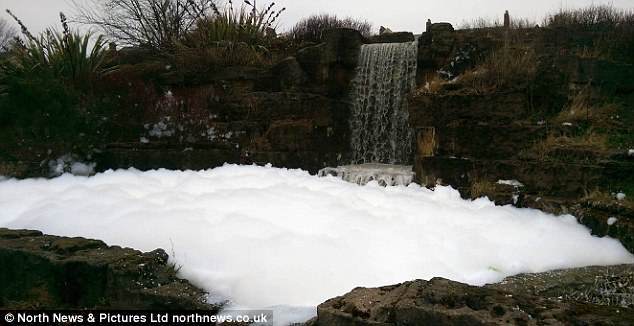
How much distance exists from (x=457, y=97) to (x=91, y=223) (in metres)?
3.85

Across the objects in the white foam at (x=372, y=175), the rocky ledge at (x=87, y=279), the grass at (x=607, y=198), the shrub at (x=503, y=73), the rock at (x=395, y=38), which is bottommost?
the rocky ledge at (x=87, y=279)

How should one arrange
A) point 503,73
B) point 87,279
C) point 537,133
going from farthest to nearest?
point 503,73, point 537,133, point 87,279

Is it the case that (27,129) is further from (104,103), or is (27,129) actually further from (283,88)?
(283,88)

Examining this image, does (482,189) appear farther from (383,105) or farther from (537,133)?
(383,105)

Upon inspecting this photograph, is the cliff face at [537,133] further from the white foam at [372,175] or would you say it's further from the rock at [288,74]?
the rock at [288,74]

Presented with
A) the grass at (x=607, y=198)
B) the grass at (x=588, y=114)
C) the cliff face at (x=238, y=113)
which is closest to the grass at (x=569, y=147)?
the grass at (x=588, y=114)

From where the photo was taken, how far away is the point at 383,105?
716cm

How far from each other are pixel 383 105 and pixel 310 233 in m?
4.16

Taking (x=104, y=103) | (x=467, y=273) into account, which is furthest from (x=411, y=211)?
(x=104, y=103)

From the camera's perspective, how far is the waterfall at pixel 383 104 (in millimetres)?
7043

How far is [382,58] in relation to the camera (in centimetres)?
743

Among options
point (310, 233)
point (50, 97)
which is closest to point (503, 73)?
point (310, 233)

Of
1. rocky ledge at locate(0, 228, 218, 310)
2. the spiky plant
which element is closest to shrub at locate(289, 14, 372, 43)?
the spiky plant

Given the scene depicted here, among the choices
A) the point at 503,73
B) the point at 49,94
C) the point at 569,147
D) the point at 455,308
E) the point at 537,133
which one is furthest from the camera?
the point at 49,94
